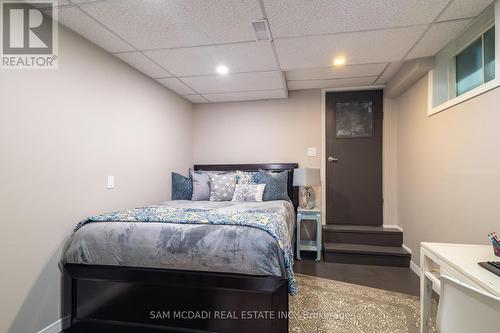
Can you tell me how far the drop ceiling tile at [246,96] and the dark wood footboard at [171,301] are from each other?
2639 millimetres

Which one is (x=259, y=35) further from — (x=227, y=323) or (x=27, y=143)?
(x=227, y=323)

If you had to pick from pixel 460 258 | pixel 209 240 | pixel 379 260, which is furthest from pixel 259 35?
pixel 379 260

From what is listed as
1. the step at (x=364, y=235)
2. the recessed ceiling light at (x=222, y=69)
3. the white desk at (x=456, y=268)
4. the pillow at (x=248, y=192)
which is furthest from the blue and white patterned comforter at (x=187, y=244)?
the step at (x=364, y=235)

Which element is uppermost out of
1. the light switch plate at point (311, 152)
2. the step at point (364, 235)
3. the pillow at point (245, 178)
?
the light switch plate at point (311, 152)

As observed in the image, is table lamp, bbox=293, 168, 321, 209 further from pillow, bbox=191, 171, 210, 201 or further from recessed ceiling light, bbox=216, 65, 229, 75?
recessed ceiling light, bbox=216, 65, 229, 75

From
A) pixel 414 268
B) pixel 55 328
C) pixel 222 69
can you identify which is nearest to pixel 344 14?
pixel 222 69

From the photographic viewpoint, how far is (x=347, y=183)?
367cm

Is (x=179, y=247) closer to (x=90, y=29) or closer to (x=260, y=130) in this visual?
(x=90, y=29)

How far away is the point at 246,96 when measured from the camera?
373 centimetres

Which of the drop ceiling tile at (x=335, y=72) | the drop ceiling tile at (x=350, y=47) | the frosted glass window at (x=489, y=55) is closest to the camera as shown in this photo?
the frosted glass window at (x=489, y=55)

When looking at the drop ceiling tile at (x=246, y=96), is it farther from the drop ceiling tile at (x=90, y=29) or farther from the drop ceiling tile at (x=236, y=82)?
the drop ceiling tile at (x=90, y=29)

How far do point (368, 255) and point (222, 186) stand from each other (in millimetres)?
2037

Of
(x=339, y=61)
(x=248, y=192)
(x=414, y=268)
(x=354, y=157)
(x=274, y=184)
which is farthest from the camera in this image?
(x=354, y=157)

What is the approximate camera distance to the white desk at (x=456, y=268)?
1.07 meters
